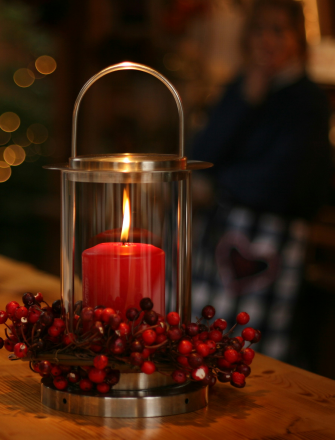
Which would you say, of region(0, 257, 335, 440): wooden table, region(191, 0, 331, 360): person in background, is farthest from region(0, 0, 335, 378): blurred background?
region(0, 257, 335, 440): wooden table

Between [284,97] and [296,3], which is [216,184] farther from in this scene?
[296,3]

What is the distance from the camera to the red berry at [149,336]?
646 millimetres

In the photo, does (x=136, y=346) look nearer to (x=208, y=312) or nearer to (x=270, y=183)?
(x=208, y=312)

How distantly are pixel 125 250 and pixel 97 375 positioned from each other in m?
0.14

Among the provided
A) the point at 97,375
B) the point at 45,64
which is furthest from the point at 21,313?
the point at 45,64

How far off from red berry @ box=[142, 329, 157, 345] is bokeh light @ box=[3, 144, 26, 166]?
4.03 meters

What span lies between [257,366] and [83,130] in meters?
3.18

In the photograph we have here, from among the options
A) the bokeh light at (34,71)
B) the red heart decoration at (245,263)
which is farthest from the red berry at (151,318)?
the bokeh light at (34,71)

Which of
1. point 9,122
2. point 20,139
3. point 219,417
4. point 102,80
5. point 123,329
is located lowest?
point 219,417

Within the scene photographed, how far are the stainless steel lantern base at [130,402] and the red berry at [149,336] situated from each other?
0.07 metres

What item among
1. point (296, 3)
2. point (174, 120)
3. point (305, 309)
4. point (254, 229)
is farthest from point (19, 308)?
point (174, 120)

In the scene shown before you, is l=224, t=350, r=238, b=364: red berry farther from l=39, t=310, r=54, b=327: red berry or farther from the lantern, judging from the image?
l=39, t=310, r=54, b=327: red berry

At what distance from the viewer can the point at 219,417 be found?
2.23 feet

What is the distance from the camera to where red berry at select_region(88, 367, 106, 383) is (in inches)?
26.2
